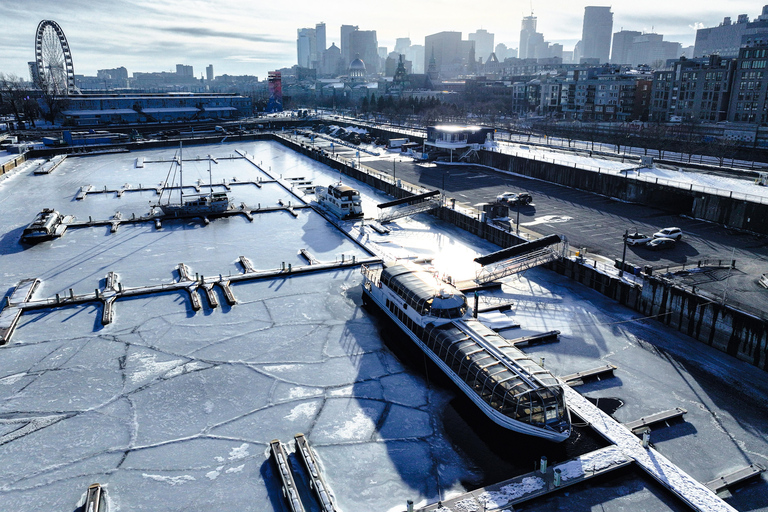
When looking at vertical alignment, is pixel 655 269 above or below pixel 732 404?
above

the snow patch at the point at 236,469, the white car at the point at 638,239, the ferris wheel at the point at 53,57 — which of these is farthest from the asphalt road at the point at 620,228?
the ferris wheel at the point at 53,57

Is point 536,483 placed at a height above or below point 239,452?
above

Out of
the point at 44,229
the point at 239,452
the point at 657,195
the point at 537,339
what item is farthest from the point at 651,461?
the point at 44,229

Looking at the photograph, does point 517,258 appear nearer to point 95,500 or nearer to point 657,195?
point 657,195

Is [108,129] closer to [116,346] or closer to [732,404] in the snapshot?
[116,346]

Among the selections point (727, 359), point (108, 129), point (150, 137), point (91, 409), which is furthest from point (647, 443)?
point (108, 129)

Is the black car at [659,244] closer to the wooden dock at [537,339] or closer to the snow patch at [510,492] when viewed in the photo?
the wooden dock at [537,339]

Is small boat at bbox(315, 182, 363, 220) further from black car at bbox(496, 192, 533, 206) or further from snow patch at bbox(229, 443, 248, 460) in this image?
snow patch at bbox(229, 443, 248, 460)
